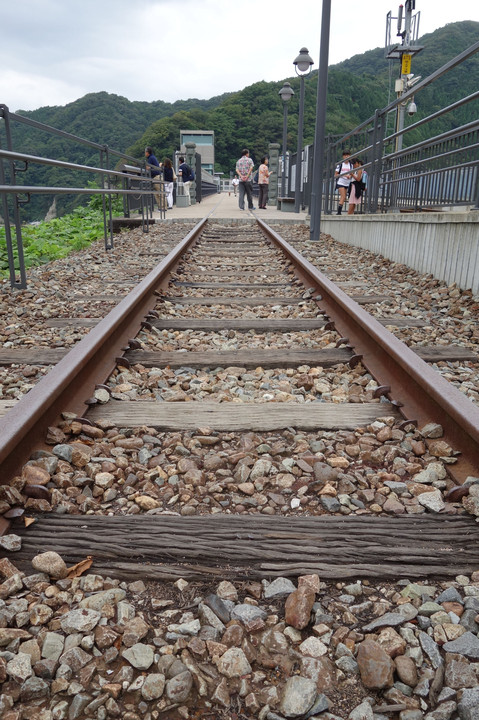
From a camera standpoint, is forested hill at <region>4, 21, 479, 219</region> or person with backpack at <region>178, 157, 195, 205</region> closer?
person with backpack at <region>178, 157, 195, 205</region>

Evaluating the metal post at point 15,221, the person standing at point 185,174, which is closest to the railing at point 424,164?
the metal post at point 15,221

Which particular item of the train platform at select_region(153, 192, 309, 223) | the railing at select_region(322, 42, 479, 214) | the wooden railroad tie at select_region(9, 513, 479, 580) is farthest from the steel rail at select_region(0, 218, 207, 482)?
the train platform at select_region(153, 192, 309, 223)

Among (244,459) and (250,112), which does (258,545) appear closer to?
(244,459)

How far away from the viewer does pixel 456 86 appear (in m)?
40.2

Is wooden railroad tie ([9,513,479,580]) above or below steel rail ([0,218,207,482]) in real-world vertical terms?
below

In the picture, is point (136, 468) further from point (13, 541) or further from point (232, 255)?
point (232, 255)

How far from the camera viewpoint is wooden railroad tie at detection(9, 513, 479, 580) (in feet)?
4.19

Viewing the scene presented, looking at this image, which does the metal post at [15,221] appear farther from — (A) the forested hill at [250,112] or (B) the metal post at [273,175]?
(A) the forested hill at [250,112]

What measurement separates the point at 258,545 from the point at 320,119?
9.23 m

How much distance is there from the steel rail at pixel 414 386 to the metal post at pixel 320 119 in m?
6.07

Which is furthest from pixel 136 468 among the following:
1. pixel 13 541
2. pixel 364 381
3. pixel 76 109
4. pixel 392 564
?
pixel 76 109

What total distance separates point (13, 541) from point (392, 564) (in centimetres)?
86

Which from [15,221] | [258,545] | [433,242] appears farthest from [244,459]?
[433,242]

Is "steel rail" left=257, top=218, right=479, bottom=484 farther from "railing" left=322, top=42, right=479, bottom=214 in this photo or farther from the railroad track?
"railing" left=322, top=42, right=479, bottom=214
